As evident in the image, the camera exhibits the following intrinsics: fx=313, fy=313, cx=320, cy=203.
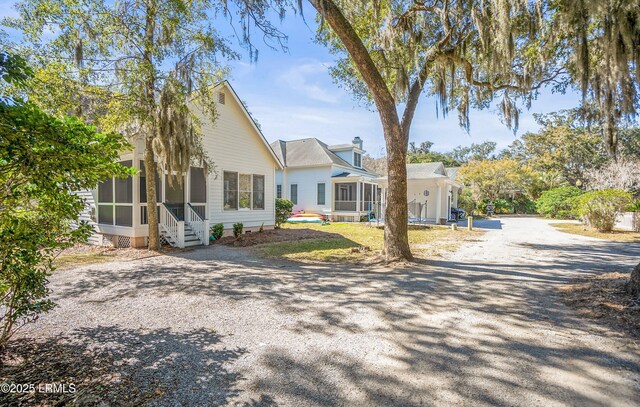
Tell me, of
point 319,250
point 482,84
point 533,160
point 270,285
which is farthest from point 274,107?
point 533,160

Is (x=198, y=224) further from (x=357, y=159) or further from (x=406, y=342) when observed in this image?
(x=357, y=159)

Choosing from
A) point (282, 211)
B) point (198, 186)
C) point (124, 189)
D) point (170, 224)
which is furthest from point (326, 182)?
point (124, 189)

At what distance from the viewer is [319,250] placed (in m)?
9.60

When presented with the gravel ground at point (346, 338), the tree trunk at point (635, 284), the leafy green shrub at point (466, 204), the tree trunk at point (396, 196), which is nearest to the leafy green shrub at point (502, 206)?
the leafy green shrub at point (466, 204)

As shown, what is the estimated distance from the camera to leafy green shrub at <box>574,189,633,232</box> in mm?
13117

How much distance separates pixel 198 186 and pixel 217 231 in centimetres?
179

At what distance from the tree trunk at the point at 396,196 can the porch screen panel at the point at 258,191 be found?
765 centimetres

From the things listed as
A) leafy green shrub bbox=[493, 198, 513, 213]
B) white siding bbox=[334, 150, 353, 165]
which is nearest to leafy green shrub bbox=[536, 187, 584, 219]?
leafy green shrub bbox=[493, 198, 513, 213]

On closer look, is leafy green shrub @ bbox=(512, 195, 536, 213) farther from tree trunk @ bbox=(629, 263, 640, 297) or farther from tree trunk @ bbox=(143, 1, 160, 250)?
tree trunk @ bbox=(143, 1, 160, 250)

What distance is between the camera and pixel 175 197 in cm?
1103

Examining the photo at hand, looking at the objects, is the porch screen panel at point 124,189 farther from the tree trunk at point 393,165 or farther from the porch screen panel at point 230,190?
the tree trunk at point 393,165

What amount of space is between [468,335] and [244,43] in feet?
23.2

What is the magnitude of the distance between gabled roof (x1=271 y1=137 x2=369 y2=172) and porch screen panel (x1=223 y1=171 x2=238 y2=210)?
938cm

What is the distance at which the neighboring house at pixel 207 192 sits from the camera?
992 centimetres
